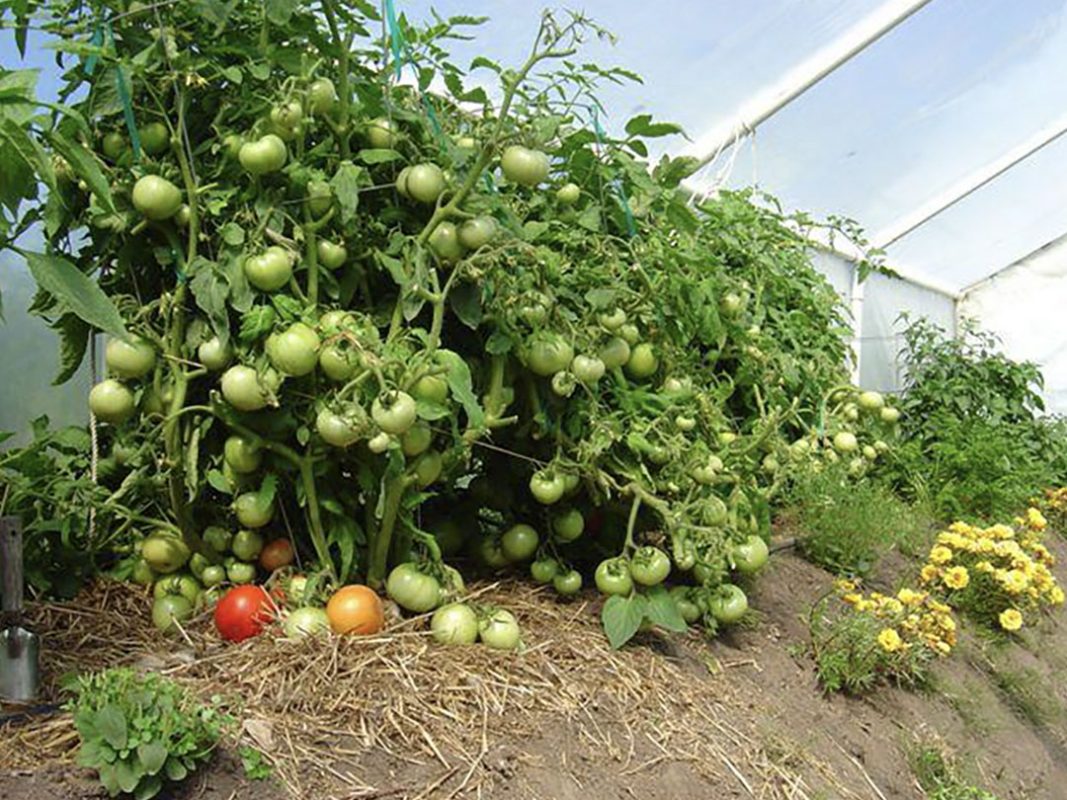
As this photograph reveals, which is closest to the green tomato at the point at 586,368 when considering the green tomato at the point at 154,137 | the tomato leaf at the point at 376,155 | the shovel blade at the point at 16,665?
the tomato leaf at the point at 376,155

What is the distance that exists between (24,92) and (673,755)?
143cm

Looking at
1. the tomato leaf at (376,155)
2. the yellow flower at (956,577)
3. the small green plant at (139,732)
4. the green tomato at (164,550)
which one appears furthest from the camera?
the yellow flower at (956,577)

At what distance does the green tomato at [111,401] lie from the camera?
1844 millimetres

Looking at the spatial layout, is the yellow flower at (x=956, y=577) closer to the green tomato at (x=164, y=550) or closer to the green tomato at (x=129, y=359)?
the green tomato at (x=164, y=550)

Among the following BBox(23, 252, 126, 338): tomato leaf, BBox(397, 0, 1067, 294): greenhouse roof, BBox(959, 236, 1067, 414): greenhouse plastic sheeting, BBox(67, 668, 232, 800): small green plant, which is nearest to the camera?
BBox(23, 252, 126, 338): tomato leaf

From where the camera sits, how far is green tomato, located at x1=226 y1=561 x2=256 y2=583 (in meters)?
2.05

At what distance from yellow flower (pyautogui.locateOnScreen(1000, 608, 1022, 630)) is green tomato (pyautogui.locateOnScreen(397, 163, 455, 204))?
2.17 m

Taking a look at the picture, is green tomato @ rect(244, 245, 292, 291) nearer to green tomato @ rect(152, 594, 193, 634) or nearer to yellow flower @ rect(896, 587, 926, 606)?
green tomato @ rect(152, 594, 193, 634)

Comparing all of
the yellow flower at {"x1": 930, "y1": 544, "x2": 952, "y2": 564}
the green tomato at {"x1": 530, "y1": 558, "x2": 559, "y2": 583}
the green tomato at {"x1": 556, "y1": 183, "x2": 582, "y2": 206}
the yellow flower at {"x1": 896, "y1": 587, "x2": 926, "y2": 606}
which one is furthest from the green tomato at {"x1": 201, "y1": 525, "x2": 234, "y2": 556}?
the yellow flower at {"x1": 930, "y1": 544, "x2": 952, "y2": 564}

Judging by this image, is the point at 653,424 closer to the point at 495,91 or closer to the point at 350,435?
the point at 350,435

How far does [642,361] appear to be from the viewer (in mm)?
2375

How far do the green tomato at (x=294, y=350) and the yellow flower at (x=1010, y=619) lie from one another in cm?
230

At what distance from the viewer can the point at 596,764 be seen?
1.72 metres

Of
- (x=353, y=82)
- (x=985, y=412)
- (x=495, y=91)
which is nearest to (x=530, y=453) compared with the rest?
(x=353, y=82)
